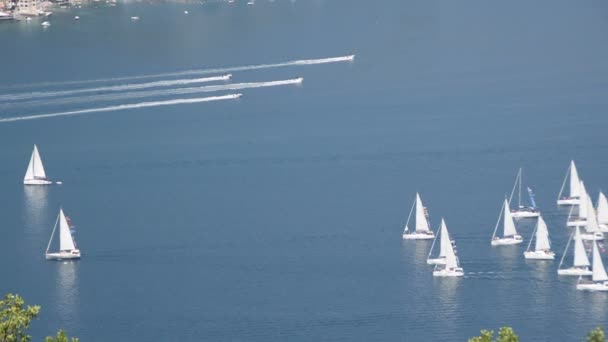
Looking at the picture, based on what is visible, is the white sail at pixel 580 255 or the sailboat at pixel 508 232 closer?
→ the white sail at pixel 580 255

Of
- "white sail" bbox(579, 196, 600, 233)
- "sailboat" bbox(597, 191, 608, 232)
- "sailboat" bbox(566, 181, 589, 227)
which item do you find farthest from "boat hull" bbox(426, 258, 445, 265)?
"sailboat" bbox(597, 191, 608, 232)

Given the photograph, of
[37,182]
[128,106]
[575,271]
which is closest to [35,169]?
[37,182]

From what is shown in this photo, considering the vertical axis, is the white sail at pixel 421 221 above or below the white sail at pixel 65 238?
above

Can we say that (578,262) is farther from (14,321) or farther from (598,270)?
(14,321)

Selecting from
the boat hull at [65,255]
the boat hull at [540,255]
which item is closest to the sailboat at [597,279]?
the boat hull at [540,255]

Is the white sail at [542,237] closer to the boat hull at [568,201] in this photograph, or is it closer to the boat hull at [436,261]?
the boat hull at [436,261]

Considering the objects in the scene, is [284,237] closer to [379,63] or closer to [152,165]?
[152,165]

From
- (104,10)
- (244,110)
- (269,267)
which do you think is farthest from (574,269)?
(104,10)
